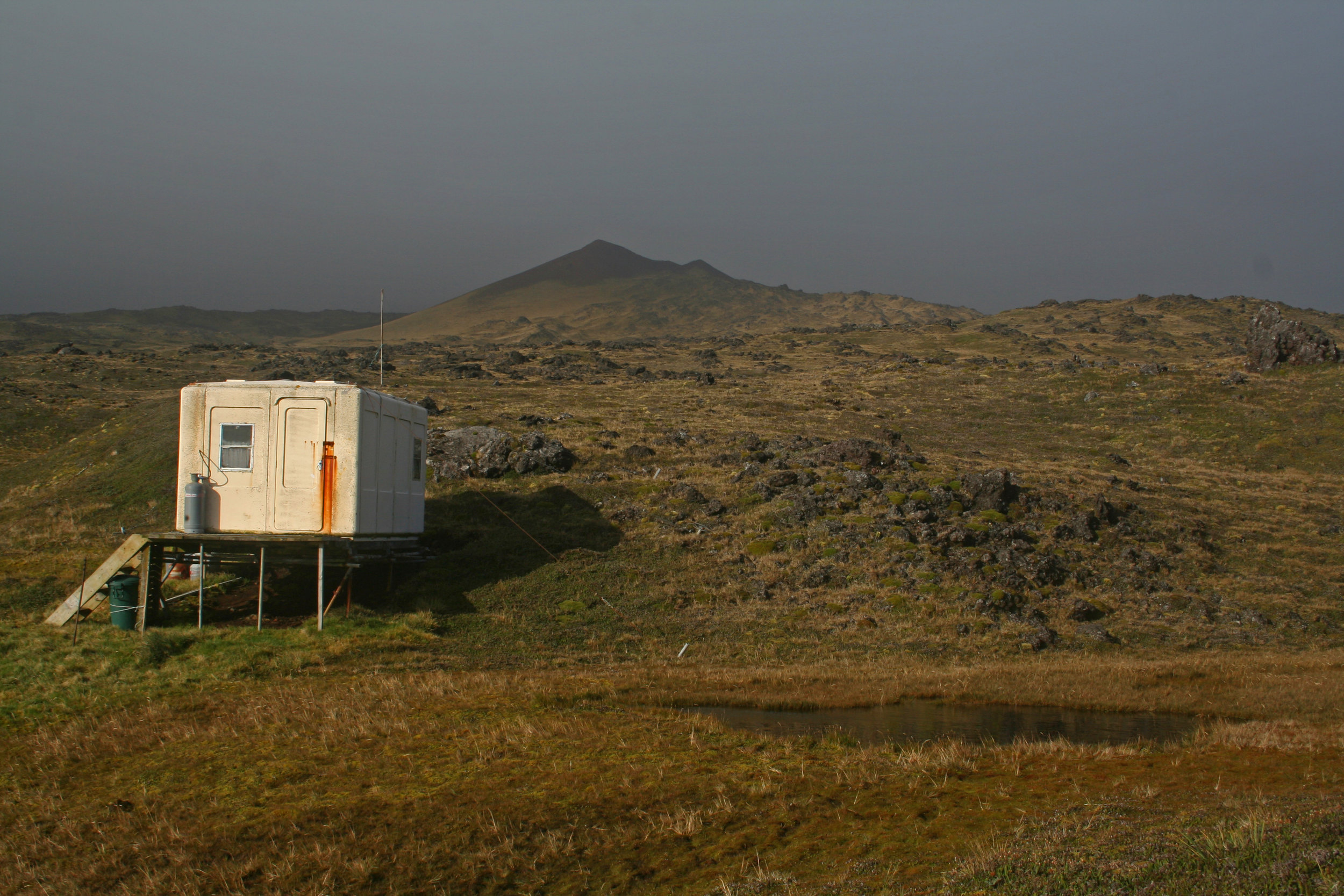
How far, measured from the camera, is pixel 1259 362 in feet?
208

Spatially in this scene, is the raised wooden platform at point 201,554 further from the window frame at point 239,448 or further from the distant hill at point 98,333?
the distant hill at point 98,333

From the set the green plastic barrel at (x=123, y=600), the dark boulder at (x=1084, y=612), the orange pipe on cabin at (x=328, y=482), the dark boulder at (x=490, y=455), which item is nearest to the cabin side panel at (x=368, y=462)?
the orange pipe on cabin at (x=328, y=482)

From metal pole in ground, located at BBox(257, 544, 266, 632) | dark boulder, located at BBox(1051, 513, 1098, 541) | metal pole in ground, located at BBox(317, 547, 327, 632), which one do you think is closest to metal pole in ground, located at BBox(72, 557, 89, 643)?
metal pole in ground, located at BBox(257, 544, 266, 632)

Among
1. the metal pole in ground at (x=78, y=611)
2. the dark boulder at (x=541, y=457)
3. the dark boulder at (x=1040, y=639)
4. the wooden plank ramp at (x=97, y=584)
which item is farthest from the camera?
the dark boulder at (x=541, y=457)

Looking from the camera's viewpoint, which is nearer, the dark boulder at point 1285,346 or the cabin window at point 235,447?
the cabin window at point 235,447

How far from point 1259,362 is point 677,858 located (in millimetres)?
71807

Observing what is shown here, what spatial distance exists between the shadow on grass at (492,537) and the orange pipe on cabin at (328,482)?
11.9ft

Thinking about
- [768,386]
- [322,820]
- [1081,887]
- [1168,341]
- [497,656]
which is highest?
[1168,341]

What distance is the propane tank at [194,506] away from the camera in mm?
20406

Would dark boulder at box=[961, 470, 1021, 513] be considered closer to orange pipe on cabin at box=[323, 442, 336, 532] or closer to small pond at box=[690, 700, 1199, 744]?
small pond at box=[690, 700, 1199, 744]

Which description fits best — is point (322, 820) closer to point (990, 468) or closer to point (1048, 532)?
point (1048, 532)

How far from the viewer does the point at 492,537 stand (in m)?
27.9

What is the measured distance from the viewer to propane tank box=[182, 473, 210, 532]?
2041 cm

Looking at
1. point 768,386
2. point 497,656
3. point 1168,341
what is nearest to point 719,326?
point 1168,341
